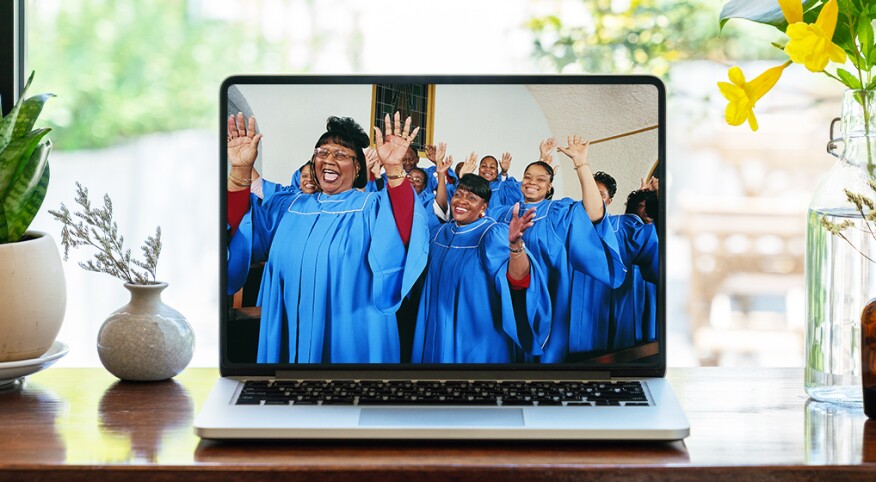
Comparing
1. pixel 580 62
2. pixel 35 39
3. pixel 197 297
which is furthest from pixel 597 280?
pixel 35 39

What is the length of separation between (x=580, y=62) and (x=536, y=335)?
52.0 inches

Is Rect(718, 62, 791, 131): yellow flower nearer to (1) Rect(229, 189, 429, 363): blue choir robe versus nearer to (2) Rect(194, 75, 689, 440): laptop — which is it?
(2) Rect(194, 75, 689, 440): laptop

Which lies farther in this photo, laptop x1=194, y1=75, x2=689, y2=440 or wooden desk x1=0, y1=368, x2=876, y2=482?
laptop x1=194, y1=75, x2=689, y2=440

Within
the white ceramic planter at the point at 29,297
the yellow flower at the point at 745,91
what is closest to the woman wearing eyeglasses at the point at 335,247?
the white ceramic planter at the point at 29,297

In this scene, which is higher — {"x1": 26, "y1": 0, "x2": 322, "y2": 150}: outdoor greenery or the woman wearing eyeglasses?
{"x1": 26, "y1": 0, "x2": 322, "y2": 150}: outdoor greenery

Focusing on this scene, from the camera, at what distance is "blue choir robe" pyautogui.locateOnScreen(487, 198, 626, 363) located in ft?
3.16

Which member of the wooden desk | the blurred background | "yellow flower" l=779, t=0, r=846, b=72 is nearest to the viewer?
the wooden desk

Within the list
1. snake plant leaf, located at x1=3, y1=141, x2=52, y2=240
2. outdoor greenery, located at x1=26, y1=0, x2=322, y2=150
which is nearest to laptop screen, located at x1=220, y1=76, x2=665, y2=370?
snake plant leaf, located at x1=3, y1=141, x2=52, y2=240

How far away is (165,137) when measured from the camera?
228 centimetres

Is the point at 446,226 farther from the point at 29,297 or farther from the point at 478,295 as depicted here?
the point at 29,297

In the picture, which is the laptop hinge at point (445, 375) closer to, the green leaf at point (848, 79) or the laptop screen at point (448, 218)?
the laptop screen at point (448, 218)

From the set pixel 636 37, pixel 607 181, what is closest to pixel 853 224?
pixel 607 181

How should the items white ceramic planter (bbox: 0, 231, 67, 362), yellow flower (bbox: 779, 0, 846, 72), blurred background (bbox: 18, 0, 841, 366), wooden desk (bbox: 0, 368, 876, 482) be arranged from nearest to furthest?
wooden desk (bbox: 0, 368, 876, 482), yellow flower (bbox: 779, 0, 846, 72), white ceramic planter (bbox: 0, 231, 67, 362), blurred background (bbox: 18, 0, 841, 366)

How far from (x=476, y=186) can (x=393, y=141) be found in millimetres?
100
